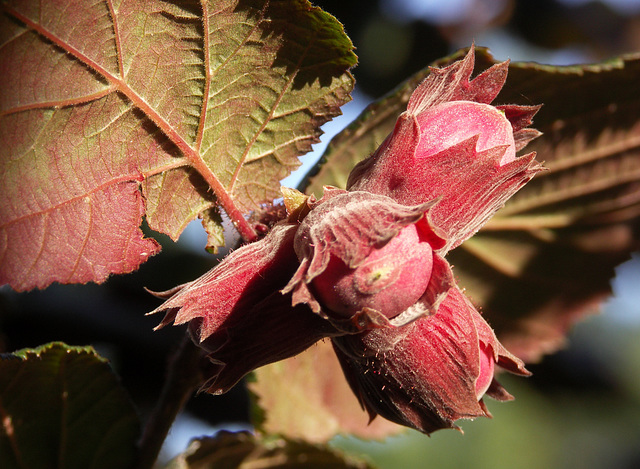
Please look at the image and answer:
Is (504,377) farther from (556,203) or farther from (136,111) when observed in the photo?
(136,111)

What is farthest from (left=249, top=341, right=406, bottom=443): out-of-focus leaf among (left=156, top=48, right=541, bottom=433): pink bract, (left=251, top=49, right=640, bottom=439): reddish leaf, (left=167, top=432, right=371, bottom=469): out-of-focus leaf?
(left=156, top=48, right=541, bottom=433): pink bract

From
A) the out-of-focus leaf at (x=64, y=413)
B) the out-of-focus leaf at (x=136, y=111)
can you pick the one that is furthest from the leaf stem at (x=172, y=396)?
the out-of-focus leaf at (x=136, y=111)

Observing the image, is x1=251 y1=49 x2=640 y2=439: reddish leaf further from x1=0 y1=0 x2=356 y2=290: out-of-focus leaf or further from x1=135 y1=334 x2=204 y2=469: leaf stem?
x1=135 y1=334 x2=204 y2=469: leaf stem

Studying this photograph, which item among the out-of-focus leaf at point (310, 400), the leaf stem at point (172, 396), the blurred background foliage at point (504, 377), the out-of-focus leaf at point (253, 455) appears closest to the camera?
the leaf stem at point (172, 396)

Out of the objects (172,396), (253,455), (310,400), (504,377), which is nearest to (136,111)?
(172,396)

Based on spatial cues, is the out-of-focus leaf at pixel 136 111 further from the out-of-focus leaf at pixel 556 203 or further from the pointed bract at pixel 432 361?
the pointed bract at pixel 432 361

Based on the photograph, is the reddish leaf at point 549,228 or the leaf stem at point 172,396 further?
the reddish leaf at point 549,228
